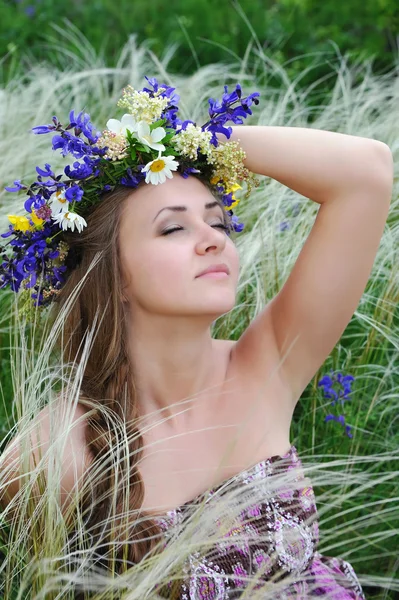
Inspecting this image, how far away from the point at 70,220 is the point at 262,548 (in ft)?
3.28

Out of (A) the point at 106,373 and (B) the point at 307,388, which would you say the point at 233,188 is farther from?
(B) the point at 307,388

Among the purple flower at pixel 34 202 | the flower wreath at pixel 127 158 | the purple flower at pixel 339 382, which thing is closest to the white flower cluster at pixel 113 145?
the flower wreath at pixel 127 158

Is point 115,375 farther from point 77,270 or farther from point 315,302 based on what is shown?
point 315,302

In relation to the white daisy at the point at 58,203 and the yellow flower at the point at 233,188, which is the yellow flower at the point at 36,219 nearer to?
the white daisy at the point at 58,203

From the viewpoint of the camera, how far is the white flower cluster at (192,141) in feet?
7.97

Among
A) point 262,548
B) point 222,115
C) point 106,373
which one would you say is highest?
point 222,115

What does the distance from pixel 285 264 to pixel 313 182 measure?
0.99m

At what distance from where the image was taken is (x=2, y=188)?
13.0ft

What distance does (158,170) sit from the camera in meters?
2.41

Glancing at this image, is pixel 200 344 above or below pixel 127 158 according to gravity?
below

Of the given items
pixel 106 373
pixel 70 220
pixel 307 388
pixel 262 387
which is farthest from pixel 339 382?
pixel 70 220

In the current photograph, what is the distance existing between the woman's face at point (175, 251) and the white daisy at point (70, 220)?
0.11m

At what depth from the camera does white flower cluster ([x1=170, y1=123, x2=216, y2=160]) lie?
2430mm

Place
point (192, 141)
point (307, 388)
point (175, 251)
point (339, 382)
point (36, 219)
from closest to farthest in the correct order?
point (175, 251) → point (192, 141) → point (36, 219) → point (339, 382) → point (307, 388)
